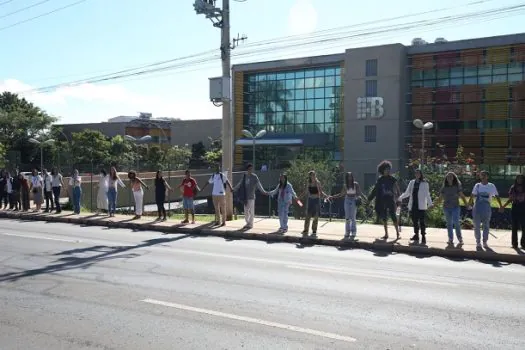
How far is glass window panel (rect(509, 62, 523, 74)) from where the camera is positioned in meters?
47.6

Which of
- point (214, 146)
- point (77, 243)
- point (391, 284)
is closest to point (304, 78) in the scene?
point (214, 146)

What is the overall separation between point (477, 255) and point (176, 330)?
299 inches

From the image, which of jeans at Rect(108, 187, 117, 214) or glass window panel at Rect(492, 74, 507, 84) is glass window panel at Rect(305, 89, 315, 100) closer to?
glass window panel at Rect(492, 74, 507, 84)

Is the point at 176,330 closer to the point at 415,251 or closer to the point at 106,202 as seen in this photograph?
the point at 415,251

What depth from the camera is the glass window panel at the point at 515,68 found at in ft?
156

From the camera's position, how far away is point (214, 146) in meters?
70.9

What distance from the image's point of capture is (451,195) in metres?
12.3

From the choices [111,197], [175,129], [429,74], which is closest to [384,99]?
[429,74]

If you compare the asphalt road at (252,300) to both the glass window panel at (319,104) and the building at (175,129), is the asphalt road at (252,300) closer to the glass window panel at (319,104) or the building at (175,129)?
the glass window panel at (319,104)

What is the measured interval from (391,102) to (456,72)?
20.8ft

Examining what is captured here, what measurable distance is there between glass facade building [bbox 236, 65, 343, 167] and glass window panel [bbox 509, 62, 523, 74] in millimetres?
15917

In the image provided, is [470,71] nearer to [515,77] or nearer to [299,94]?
[515,77]

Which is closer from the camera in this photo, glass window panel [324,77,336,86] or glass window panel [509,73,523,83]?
glass window panel [509,73,523,83]

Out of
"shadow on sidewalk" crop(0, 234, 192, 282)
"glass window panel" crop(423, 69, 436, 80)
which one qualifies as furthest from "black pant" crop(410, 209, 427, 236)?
"glass window panel" crop(423, 69, 436, 80)
